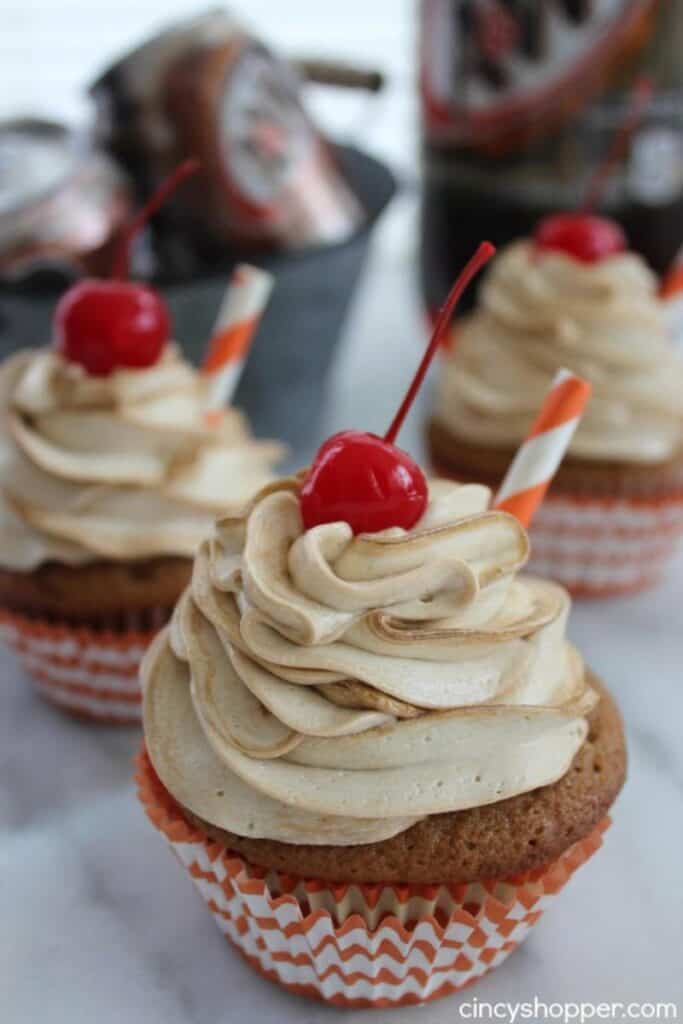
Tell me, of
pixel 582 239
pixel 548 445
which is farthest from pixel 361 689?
pixel 582 239

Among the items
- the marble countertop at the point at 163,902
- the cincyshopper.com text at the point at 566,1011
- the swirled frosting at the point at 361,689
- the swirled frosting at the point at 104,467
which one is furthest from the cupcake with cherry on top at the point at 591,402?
the cincyshopper.com text at the point at 566,1011

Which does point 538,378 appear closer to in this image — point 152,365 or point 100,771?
point 152,365

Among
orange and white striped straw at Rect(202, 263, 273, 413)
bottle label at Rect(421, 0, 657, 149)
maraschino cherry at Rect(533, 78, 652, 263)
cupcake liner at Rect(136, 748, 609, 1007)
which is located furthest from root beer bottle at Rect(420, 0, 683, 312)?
cupcake liner at Rect(136, 748, 609, 1007)

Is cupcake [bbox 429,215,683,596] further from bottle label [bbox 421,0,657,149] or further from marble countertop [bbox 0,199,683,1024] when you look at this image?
bottle label [bbox 421,0,657,149]

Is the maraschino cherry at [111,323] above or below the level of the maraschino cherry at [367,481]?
below

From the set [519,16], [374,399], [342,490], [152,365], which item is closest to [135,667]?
[152,365]

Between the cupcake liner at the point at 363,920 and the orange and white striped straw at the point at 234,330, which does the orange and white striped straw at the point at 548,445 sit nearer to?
the cupcake liner at the point at 363,920
